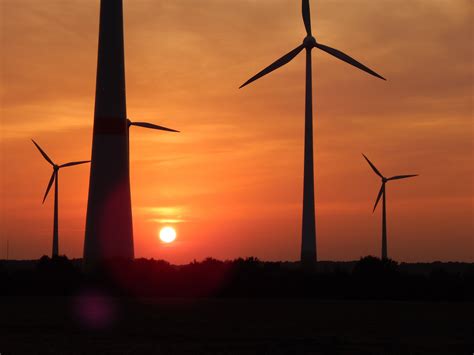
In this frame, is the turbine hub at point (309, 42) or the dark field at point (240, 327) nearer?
the dark field at point (240, 327)

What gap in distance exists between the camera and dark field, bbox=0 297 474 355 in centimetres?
4116

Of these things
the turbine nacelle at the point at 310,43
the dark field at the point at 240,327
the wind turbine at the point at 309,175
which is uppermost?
the turbine nacelle at the point at 310,43

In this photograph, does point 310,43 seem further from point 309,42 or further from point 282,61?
point 282,61

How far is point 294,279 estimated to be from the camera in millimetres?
77062

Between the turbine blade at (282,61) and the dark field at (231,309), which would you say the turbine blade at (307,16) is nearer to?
the turbine blade at (282,61)

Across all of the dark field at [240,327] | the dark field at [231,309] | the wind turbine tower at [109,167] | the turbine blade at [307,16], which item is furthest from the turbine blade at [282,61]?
the dark field at [240,327]

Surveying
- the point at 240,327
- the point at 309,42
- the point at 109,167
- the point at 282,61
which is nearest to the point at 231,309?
the point at 240,327

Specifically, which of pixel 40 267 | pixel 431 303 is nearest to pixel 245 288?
pixel 431 303

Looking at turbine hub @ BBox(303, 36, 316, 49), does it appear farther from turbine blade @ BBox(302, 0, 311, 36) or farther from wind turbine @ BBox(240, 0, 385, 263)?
turbine blade @ BBox(302, 0, 311, 36)

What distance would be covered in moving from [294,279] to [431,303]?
12536 millimetres

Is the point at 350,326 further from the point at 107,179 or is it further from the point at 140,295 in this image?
the point at 107,179

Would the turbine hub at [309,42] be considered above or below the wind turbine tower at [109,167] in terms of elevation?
above

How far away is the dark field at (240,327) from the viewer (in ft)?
135

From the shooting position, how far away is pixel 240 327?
5091 cm
